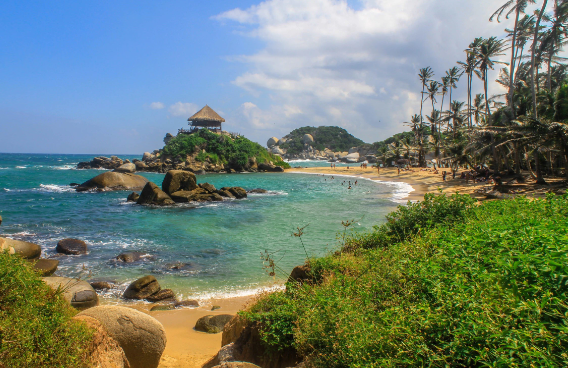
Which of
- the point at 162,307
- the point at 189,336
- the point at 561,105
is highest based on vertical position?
the point at 561,105

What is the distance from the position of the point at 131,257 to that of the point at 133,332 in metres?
8.52

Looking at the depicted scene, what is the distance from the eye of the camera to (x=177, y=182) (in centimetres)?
2972

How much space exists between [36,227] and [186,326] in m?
15.0

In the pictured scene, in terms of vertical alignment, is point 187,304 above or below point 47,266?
below

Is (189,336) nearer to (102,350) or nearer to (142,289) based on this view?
(142,289)

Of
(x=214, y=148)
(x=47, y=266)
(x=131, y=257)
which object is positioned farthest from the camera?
(x=214, y=148)

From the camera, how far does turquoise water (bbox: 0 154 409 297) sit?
479 inches

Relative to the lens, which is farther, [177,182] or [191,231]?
[177,182]

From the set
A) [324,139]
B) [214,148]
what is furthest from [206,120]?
[324,139]

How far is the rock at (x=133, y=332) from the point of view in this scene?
18.9 feet

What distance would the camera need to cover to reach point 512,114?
3055 centimetres

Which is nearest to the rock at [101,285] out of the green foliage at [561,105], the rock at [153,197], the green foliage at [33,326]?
the green foliage at [33,326]

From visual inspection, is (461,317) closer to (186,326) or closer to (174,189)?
(186,326)

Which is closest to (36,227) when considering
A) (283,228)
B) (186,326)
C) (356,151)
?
(283,228)
